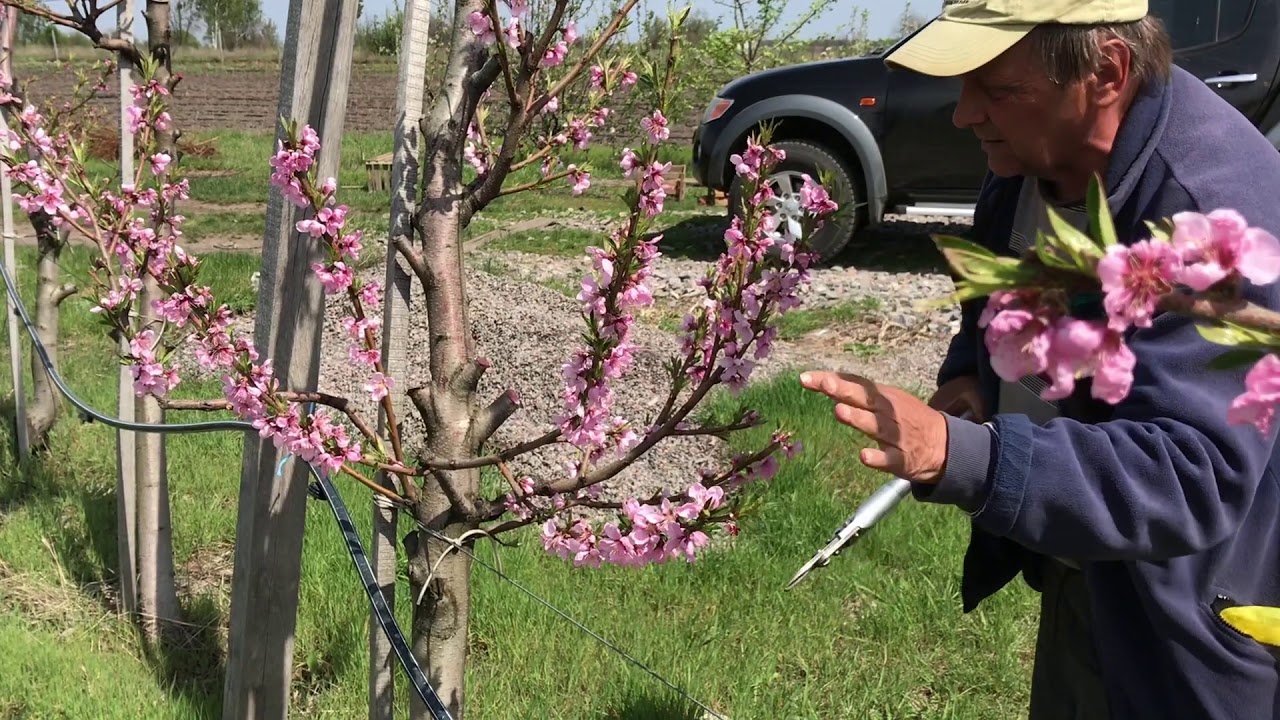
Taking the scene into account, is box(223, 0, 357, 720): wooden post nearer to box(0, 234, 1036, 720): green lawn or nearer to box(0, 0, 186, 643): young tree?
box(0, 0, 186, 643): young tree

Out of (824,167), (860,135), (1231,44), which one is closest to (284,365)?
(824,167)

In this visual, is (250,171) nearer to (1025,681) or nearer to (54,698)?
(54,698)

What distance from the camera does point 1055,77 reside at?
5.10 ft

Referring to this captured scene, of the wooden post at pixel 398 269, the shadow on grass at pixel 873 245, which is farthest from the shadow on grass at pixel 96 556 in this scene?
the shadow on grass at pixel 873 245

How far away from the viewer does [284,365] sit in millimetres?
2062

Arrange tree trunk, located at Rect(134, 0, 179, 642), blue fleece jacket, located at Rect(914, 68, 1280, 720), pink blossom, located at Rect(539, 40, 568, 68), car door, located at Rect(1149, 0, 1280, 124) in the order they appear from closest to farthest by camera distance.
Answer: blue fleece jacket, located at Rect(914, 68, 1280, 720) → pink blossom, located at Rect(539, 40, 568, 68) → tree trunk, located at Rect(134, 0, 179, 642) → car door, located at Rect(1149, 0, 1280, 124)

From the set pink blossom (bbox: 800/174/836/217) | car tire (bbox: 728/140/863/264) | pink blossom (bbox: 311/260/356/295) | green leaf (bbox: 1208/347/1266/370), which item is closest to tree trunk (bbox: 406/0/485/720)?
pink blossom (bbox: 311/260/356/295)

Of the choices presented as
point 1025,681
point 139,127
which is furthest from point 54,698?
point 1025,681

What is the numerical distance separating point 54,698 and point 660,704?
1.61 metres

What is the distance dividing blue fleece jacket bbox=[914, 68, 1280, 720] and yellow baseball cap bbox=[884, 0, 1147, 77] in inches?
5.8

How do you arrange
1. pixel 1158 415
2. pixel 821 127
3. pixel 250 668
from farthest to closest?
1. pixel 821 127
2. pixel 250 668
3. pixel 1158 415

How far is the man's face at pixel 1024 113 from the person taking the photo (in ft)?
5.15

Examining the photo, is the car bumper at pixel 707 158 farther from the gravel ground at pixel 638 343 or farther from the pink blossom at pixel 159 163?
the pink blossom at pixel 159 163

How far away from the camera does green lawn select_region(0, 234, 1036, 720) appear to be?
2.79 meters
